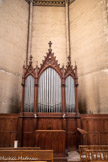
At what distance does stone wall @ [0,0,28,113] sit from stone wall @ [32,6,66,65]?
2.96 feet

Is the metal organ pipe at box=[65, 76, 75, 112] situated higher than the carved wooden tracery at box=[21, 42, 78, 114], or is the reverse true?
the carved wooden tracery at box=[21, 42, 78, 114]

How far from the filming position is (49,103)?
764 centimetres

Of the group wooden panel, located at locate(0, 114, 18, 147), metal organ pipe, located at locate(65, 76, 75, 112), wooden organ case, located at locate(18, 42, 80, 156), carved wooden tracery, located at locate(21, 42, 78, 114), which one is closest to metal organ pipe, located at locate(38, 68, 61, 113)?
wooden organ case, located at locate(18, 42, 80, 156)

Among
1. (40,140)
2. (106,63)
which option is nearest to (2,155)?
(40,140)

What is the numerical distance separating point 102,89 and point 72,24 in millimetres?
5809

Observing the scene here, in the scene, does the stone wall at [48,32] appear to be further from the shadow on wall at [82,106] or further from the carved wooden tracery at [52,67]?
the shadow on wall at [82,106]

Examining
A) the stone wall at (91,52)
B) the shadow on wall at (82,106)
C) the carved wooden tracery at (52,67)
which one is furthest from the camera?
the shadow on wall at (82,106)

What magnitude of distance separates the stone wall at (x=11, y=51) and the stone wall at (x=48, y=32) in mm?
901

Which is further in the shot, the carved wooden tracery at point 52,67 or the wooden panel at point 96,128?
the carved wooden tracery at point 52,67

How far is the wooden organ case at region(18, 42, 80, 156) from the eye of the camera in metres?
7.33

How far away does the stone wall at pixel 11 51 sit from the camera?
8.79 m

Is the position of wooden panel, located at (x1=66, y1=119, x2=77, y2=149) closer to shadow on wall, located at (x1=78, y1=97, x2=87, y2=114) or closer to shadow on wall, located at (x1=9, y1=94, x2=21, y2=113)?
shadow on wall, located at (x1=78, y1=97, x2=87, y2=114)

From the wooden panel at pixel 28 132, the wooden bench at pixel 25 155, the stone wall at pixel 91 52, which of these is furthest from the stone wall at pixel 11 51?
the wooden bench at pixel 25 155

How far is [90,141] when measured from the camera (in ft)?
24.4
